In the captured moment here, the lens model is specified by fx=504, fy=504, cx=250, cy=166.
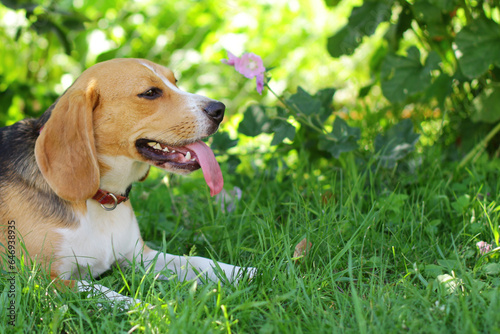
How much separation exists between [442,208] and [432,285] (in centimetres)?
112

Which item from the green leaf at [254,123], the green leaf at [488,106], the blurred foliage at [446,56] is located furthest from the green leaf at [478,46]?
the green leaf at [254,123]

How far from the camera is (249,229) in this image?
124 inches

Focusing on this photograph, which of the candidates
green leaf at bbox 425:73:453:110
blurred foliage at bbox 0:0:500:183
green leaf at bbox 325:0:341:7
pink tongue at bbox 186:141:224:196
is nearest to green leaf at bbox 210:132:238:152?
blurred foliage at bbox 0:0:500:183

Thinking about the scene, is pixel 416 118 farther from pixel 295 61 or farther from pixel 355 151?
pixel 295 61

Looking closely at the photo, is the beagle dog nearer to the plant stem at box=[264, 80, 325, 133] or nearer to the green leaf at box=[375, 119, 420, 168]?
the plant stem at box=[264, 80, 325, 133]

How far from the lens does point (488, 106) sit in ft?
12.8

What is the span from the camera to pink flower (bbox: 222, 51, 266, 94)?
126 inches

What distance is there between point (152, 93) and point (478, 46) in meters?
2.42

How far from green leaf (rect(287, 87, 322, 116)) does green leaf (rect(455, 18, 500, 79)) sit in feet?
3.64

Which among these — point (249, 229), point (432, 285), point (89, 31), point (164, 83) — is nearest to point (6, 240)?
point (164, 83)

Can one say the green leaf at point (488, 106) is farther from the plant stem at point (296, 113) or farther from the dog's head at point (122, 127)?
the dog's head at point (122, 127)

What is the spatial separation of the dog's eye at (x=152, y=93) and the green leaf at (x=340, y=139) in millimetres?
1321

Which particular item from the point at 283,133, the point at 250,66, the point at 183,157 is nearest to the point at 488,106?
the point at 283,133

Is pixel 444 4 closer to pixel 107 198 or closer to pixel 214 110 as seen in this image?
pixel 214 110
